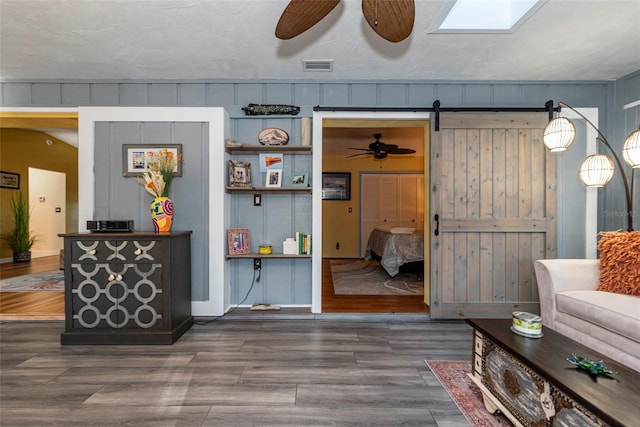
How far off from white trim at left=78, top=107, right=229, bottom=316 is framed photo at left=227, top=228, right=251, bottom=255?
0.10m

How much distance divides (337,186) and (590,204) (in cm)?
487

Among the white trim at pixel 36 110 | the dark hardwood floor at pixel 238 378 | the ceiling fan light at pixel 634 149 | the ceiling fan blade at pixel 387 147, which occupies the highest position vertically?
the ceiling fan blade at pixel 387 147

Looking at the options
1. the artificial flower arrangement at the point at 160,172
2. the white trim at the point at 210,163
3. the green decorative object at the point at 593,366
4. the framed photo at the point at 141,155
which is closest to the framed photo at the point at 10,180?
the white trim at the point at 210,163

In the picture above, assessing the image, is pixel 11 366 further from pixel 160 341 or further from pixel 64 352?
pixel 160 341

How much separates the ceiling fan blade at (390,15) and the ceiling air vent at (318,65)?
130 centimetres

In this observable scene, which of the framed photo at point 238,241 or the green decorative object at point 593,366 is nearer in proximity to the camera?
the green decorative object at point 593,366

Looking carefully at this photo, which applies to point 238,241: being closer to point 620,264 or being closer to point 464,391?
point 464,391

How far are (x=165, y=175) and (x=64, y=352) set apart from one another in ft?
5.52

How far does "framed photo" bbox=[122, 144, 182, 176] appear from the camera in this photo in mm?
3111

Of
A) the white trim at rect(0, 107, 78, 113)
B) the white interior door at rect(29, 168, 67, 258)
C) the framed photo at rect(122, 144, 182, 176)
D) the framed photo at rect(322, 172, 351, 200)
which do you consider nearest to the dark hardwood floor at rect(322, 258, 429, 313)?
the framed photo at rect(122, 144, 182, 176)

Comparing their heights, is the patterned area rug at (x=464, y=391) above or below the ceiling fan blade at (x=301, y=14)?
below

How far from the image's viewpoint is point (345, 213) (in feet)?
24.3

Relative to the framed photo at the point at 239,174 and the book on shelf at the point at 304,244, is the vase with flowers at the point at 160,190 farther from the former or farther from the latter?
the book on shelf at the point at 304,244

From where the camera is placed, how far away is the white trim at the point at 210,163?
122 inches
